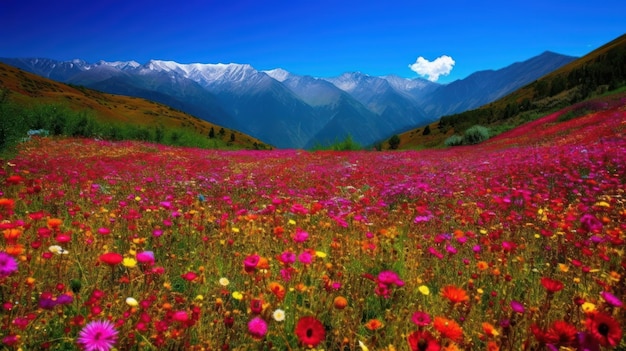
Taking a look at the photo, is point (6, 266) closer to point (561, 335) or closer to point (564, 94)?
point (561, 335)

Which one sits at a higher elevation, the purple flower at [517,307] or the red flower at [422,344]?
the red flower at [422,344]

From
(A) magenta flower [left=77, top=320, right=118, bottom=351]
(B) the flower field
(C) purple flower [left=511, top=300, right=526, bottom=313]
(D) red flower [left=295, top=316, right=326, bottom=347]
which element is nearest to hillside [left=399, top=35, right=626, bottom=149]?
(B) the flower field

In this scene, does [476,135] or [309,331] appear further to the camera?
[476,135]

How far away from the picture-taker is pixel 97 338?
4.56ft

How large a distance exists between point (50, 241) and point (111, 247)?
0.55m

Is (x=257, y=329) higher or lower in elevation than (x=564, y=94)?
lower

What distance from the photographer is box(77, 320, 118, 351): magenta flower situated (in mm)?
1350

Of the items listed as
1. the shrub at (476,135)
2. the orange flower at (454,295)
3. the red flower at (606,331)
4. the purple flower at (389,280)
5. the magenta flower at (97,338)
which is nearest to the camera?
the magenta flower at (97,338)


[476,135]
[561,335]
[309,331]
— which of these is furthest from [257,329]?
[476,135]

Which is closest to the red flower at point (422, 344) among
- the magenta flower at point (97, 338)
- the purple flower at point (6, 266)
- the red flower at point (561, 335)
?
the red flower at point (561, 335)

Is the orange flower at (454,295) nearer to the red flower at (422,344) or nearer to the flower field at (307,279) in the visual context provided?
the flower field at (307,279)

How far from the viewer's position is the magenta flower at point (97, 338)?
4.43 ft

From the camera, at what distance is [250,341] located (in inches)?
85.0

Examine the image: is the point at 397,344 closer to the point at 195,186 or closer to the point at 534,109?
the point at 195,186
